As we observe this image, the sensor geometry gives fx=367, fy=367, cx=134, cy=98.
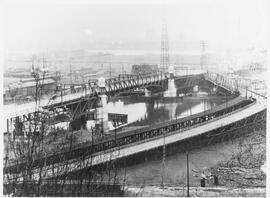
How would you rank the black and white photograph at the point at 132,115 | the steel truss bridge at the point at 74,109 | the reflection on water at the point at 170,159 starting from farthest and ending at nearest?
the steel truss bridge at the point at 74,109 < the reflection on water at the point at 170,159 < the black and white photograph at the point at 132,115

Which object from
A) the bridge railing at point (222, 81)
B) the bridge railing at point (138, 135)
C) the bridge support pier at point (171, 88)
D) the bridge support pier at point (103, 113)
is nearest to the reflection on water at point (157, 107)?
the bridge support pier at point (171, 88)

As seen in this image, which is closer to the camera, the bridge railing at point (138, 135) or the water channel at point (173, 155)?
the water channel at point (173, 155)

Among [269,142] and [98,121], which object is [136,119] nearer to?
[98,121]

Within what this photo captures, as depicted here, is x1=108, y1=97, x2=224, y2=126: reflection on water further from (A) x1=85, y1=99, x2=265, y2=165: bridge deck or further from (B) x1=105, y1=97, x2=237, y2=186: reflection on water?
(A) x1=85, y1=99, x2=265, y2=165: bridge deck

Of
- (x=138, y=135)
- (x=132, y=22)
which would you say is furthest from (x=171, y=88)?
(x=132, y=22)

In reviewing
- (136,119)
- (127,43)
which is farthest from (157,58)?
(127,43)

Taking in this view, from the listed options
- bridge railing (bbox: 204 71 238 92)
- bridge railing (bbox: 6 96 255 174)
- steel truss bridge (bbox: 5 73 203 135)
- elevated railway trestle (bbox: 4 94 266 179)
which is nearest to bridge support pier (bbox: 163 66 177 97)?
bridge railing (bbox: 204 71 238 92)

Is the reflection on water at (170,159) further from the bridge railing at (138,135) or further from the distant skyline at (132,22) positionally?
the distant skyline at (132,22)
